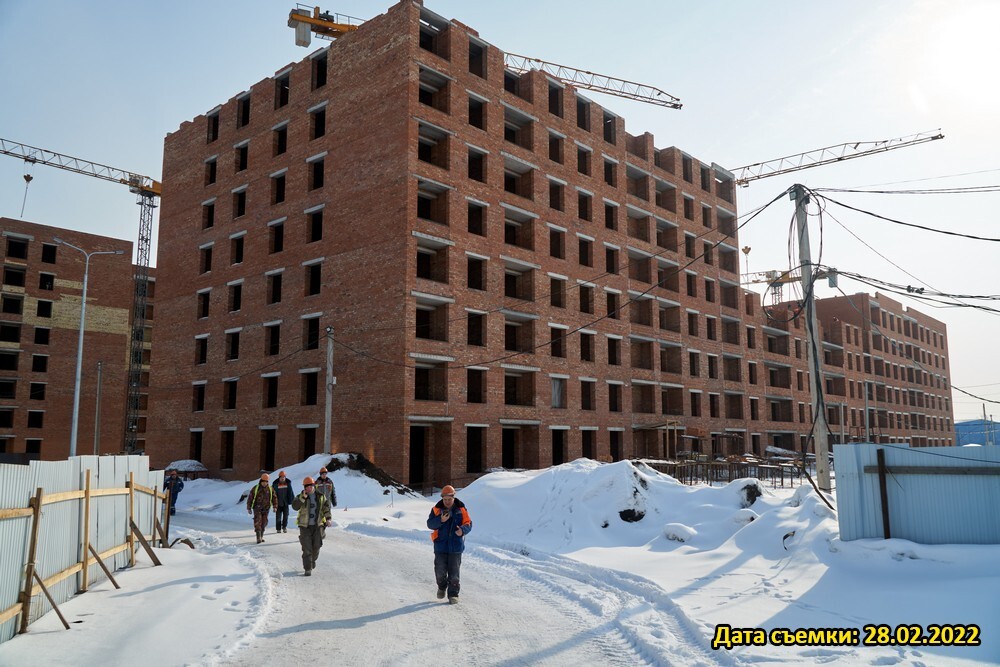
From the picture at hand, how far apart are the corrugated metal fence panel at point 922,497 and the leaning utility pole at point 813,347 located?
1583 millimetres

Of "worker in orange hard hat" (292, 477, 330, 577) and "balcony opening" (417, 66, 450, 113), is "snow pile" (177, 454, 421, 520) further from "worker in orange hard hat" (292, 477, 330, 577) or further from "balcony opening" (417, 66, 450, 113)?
"balcony opening" (417, 66, 450, 113)

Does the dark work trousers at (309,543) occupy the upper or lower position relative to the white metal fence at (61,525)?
lower

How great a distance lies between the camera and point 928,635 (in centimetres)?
825

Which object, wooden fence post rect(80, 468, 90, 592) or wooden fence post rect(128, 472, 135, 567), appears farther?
wooden fence post rect(128, 472, 135, 567)

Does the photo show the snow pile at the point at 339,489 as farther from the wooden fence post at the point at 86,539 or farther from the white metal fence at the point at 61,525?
the wooden fence post at the point at 86,539

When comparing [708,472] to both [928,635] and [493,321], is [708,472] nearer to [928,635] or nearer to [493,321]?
[493,321]

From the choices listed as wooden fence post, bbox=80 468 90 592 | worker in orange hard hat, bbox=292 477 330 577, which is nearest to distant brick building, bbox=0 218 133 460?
worker in orange hard hat, bbox=292 477 330 577

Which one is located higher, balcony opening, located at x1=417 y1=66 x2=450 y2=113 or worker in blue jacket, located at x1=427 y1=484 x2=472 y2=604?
balcony opening, located at x1=417 y1=66 x2=450 y2=113

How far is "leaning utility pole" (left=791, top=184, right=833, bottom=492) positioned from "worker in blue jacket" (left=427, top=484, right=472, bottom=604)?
8.12 metres

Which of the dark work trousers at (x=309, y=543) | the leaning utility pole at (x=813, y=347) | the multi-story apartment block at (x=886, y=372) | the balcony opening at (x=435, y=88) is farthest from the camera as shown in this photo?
the multi-story apartment block at (x=886, y=372)

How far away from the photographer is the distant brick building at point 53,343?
5897 cm

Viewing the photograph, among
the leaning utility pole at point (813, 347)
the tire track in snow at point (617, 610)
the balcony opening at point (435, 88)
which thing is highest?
the balcony opening at point (435, 88)

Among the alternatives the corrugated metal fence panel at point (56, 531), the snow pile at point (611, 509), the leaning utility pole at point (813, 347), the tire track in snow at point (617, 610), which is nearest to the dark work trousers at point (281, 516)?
the snow pile at point (611, 509)

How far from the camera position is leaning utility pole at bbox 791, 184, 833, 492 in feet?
47.6
